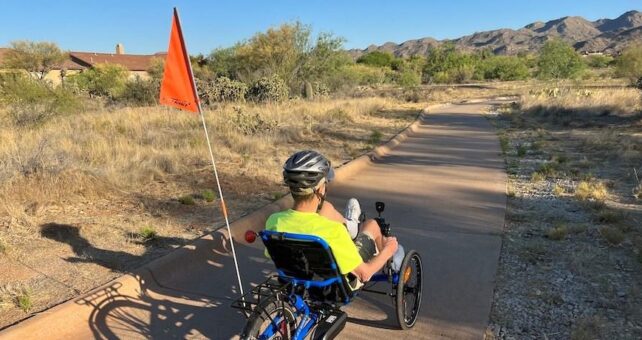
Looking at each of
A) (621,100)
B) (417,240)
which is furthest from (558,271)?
(621,100)

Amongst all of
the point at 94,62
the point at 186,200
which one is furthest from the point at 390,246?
the point at 94,62

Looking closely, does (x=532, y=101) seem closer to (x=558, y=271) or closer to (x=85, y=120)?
(x=85, y=120)

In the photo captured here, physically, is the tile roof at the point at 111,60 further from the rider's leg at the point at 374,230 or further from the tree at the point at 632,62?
the rider's leg at the point at 374,230

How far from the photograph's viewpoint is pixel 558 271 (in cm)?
494

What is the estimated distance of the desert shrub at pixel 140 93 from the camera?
2625 centimetres

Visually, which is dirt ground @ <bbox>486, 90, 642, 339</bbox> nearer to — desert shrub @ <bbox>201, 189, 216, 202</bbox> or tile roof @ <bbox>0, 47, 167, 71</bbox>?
desert shrub @ <bbox>201, 189, 216, 202</bbox>

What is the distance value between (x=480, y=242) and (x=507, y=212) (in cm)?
146

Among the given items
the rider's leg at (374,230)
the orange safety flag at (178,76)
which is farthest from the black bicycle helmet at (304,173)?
the orange safety flag at (178,76)

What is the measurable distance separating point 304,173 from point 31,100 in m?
15.8

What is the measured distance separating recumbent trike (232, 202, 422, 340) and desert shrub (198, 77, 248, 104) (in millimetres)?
20841

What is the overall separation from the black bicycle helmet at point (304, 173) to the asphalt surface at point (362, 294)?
1.46 m

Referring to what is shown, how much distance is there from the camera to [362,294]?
4684 millimetres

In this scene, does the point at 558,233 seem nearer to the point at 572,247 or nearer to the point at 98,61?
the point at 572,247

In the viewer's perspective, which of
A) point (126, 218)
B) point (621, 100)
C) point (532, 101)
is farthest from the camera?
point (532, 101)
